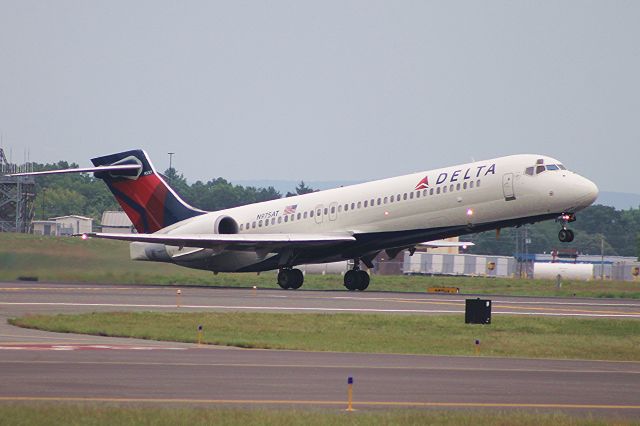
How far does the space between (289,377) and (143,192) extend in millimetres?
37607

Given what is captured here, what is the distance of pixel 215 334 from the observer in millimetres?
30578

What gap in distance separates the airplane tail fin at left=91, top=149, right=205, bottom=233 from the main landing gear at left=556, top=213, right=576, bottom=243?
1927 cm

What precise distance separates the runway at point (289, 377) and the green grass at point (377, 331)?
154 cm

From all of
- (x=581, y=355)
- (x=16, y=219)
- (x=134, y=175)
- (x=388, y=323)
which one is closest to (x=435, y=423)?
(x=581, y=355)

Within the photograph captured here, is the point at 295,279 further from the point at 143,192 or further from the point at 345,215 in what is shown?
the point at 143,192

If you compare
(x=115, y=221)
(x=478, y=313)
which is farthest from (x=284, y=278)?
(x=115, y=221)

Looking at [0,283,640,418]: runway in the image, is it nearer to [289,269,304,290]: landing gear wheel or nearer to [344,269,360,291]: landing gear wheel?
[289,269,304,290]: landing gear wheel

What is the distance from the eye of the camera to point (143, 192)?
5797 cm

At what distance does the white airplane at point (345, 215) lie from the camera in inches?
1874

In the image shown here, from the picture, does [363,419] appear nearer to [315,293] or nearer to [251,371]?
[251,371]

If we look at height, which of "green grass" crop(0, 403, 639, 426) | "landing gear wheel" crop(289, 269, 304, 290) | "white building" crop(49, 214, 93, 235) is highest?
"white building" crop(49, 214, 93, 235)

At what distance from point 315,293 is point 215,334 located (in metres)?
20.9

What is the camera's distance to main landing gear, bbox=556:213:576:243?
4659cm

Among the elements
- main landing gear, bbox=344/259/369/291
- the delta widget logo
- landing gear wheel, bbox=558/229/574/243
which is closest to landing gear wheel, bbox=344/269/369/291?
main landing gear, bbox=344/259/369/291
